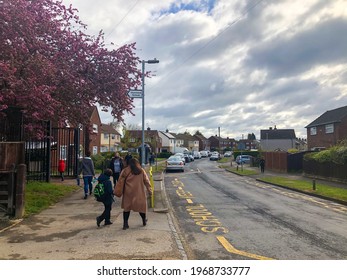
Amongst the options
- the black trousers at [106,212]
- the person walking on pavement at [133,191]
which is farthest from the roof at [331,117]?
the black trousers at [106,212]

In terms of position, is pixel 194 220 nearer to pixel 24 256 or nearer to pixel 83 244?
pixel 83 244

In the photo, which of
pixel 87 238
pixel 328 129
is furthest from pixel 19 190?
pixel 328 129

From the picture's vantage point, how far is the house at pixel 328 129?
4112cm

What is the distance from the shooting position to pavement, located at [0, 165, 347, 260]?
17.8 ft

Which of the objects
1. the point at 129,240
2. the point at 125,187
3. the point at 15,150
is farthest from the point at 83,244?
the point at 15,150

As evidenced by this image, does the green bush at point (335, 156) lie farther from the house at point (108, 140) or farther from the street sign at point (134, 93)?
the house at point (108, 140)

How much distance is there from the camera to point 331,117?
4419 centimetres

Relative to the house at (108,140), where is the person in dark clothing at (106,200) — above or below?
below

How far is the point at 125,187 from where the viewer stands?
7547mm

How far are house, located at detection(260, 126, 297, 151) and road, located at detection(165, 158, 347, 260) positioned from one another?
211 feet

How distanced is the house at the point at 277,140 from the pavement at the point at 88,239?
2727 inches

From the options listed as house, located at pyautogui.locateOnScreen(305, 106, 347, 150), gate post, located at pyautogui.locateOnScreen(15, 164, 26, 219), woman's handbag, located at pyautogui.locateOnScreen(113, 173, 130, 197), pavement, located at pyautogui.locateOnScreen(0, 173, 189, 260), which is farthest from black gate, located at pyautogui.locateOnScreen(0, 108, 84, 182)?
house, located at pyautogui.locateOnScreen(305, 106, 347, 150)

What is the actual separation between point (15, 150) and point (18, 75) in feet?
9.76

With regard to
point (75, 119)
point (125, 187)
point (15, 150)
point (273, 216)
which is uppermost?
point (75, 119)
